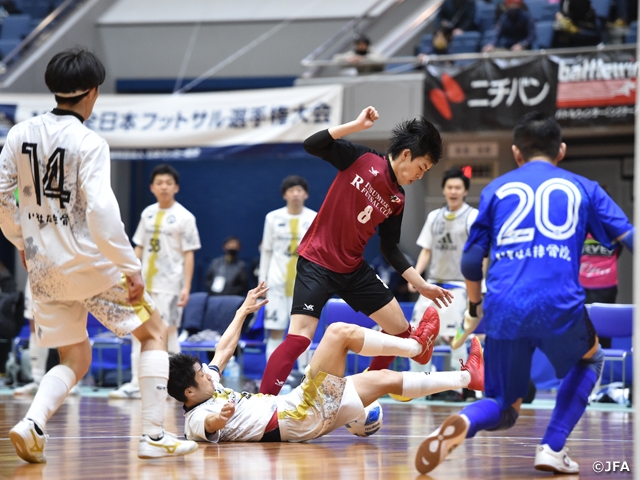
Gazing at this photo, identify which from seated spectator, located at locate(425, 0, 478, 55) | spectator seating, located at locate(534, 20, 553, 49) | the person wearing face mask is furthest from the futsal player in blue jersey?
seated spectator, located at locate(425, 0, 478, 55)

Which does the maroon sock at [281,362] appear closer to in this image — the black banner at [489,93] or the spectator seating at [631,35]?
the black banner at [489,93]

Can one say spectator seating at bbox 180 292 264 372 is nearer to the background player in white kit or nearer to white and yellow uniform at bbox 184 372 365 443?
the background player in white kit

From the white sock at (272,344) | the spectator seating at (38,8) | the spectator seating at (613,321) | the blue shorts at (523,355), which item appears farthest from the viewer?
the spectator seating at (38,8)

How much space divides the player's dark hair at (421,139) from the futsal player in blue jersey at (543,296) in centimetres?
104

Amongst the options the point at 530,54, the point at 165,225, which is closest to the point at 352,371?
the point at 165,225

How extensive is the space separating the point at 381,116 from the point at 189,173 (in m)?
5.10

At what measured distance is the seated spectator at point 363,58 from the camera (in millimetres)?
12180

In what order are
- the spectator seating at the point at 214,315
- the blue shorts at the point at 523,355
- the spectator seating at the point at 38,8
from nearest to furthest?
the blue shorts at the point at 523,355 → the spectator seating at the point at 214,315 → the spectator seating at the point at 38,8

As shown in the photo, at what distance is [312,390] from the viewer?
15.5 feet

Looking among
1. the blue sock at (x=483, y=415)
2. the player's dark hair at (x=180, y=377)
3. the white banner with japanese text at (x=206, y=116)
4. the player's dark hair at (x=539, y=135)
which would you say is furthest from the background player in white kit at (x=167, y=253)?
the blue sock at (x=483, y=415)

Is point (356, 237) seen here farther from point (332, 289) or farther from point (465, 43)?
point (465, 43)

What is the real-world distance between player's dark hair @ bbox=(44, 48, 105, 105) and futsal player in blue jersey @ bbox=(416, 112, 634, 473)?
1920mm

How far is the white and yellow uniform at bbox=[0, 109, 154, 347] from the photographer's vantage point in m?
4.05

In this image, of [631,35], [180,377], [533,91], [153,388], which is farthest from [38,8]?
[153,388]
